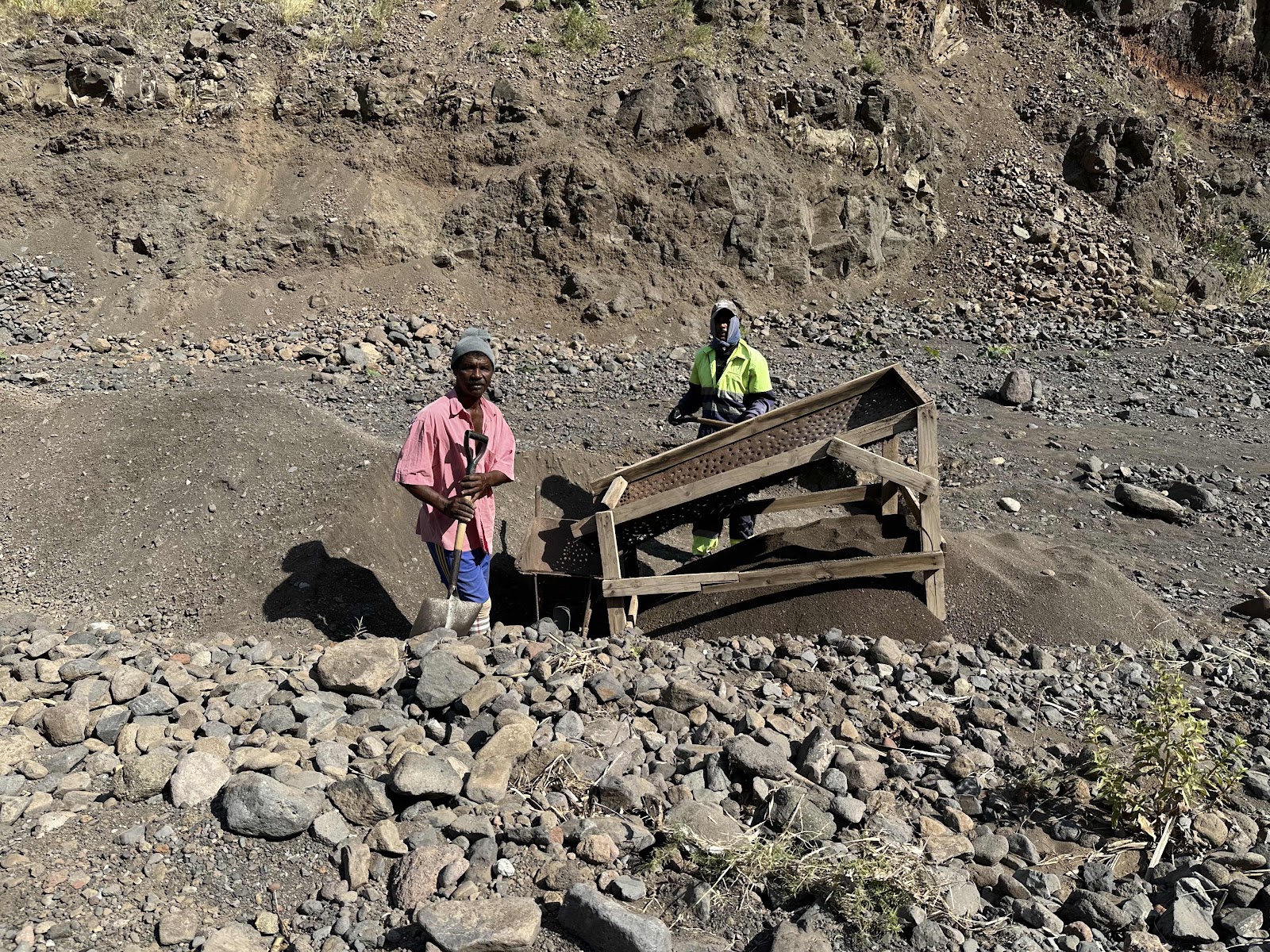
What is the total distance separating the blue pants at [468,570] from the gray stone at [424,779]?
156 cm

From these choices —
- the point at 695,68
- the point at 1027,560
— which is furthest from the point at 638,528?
the point at 695,68

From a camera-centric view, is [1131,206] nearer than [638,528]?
No

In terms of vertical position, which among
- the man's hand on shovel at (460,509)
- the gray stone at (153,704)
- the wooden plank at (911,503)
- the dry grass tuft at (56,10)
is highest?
the dry grass tuft at (56,10)

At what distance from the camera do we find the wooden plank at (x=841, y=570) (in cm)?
436

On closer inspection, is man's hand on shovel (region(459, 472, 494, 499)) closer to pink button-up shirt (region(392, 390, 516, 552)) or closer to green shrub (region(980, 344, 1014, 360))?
pink button-up shirt (region(392, 390, 516, 552))

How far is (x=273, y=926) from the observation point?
2225mm

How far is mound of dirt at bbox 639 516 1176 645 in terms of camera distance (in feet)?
14.4

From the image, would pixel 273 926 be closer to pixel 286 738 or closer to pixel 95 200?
pixel 286 738

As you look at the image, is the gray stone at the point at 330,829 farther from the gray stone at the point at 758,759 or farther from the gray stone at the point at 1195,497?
the gray stone at the point at 1195,497

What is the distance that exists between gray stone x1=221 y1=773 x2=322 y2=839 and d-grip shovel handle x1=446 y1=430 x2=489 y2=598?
1648mm

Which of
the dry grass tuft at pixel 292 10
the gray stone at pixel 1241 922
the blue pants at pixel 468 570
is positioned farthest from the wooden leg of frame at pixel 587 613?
the dry grass tuft at pixel 292 10

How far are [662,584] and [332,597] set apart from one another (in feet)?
6.13

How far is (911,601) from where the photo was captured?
4.45 m

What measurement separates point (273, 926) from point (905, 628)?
10.4ft
